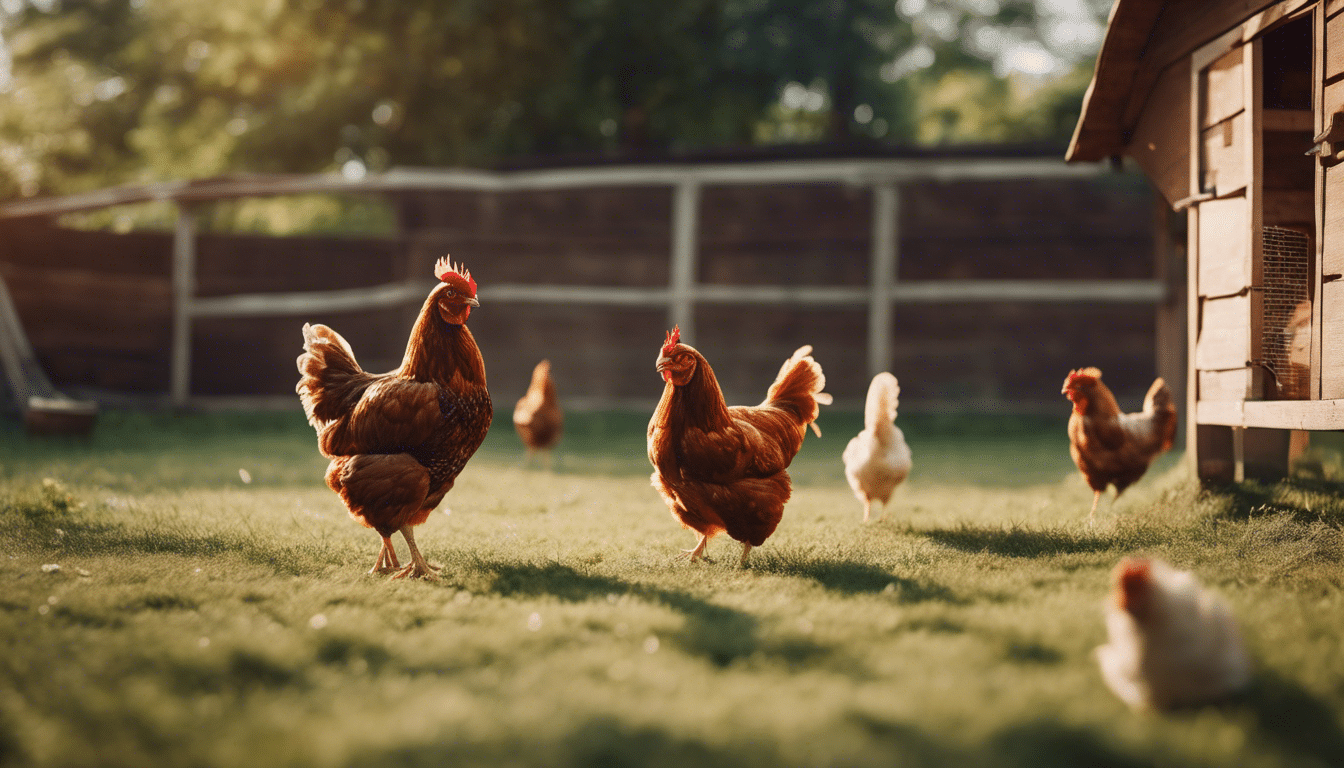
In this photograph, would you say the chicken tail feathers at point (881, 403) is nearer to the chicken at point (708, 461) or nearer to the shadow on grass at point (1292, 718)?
the chicken at point (708, 461)

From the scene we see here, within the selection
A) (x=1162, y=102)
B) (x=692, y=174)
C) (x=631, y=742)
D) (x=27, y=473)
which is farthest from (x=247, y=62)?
(x=631, y=742)

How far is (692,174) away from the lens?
13891mm

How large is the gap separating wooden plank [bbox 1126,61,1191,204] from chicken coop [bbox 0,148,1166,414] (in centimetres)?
641

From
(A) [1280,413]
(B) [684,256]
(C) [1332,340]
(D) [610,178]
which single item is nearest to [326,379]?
(A) [1280,413]

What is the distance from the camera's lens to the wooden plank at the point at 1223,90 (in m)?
5.46

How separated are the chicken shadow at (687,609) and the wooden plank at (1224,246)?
162 inches

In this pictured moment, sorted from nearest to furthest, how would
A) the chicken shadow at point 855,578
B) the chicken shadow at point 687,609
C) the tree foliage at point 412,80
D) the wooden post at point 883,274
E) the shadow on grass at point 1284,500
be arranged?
the chicken shadow at point 687,609 < the chicken shadow at point 855,578 < the shadow on grass at point 1284,500 < the wooden post at point 883,274 < the tree foliage at point 412,80

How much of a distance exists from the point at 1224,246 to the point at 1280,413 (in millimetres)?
1354

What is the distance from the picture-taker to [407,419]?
14.2 feet

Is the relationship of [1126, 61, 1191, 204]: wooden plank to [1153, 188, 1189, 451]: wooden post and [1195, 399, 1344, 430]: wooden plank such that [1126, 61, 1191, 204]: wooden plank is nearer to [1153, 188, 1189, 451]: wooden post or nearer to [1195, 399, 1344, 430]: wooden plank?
[1153, 188, 1189, 451]: wooden post

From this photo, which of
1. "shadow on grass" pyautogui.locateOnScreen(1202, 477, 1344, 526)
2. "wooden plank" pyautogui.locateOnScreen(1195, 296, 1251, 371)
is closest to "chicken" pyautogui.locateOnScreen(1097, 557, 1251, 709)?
"shadow on grass" pyautogui.locateOnScreen(1202, 477, 1344, 526)

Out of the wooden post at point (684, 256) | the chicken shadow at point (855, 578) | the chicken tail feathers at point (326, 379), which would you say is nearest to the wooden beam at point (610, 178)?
the wooden post at point (684, 256)

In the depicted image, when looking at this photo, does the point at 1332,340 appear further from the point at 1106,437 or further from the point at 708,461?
the point at 708,461

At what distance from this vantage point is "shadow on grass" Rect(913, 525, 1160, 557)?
15.4 feet
